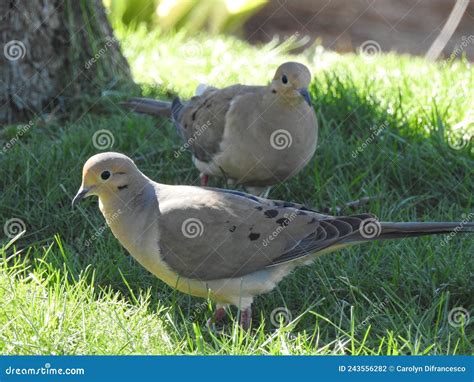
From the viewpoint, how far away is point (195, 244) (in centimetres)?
402

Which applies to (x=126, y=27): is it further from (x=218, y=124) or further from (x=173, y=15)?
(x=218, y=124)

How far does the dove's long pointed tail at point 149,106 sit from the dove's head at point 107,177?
2066 mm

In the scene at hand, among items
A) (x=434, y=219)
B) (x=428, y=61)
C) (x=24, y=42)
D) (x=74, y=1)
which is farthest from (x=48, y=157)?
(x=428, y=61)

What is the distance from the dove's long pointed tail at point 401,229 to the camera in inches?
156

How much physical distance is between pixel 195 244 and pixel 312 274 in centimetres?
76

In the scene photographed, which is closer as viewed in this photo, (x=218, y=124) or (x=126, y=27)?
(x=218, y=124)
